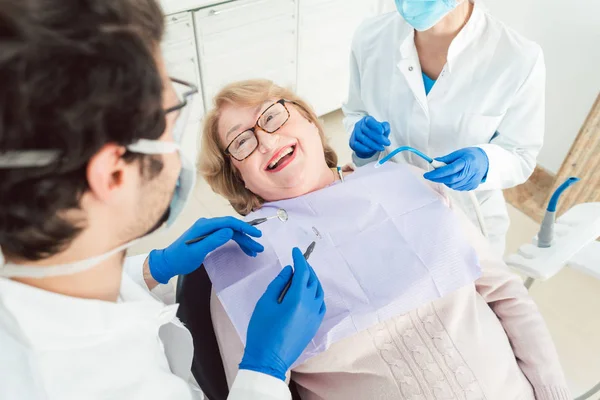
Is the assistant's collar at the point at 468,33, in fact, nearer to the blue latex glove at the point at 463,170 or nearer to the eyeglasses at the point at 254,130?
the blue latex glove at the point at 463,170

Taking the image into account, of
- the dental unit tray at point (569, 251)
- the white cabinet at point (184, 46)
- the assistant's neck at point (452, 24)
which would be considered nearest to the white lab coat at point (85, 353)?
the dental unit tray at point (569, 251)

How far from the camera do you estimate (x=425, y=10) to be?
1.29 metres

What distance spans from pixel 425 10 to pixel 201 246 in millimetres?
Answer: 895

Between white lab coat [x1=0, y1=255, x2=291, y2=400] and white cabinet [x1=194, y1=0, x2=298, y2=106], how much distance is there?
5.62 ft

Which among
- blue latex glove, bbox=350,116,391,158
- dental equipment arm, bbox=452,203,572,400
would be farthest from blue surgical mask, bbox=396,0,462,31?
dental equipment arm, bbox=452,203,572,400

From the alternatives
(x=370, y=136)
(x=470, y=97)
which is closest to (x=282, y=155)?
(x=370, y=136)

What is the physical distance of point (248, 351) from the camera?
0.98 m

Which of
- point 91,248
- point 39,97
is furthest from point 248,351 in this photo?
point 39,97

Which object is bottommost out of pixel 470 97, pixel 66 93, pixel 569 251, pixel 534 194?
pixel 534 194

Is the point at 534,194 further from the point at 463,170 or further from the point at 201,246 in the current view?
the point at 201,246

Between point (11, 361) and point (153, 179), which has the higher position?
point (153, 179)

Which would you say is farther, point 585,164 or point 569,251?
point 585,164

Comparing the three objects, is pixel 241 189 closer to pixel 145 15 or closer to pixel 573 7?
pixel 145 15

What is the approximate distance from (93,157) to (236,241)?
63 centimetres
